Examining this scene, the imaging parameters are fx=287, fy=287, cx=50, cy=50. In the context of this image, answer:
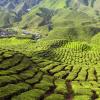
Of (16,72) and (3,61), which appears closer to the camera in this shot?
(16,72)

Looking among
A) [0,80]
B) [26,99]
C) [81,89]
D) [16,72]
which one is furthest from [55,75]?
[26,99]

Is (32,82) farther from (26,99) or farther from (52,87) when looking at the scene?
(26,99)

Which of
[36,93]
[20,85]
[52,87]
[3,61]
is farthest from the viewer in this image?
[3,61]

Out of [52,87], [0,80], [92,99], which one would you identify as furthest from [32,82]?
[92,99]

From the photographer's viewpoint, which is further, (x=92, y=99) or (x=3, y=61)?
(x=3, y=61)

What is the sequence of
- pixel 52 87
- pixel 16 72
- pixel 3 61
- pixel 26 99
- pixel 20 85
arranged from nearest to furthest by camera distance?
pixel 26 99
pixel 20 85
pixel 52 87
pixel 16 72
pixel 3 61

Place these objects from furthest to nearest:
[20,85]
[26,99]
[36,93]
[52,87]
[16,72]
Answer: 1. [16,72]
2. [52,87]
3. [20,85]
4. [36,93]
5. [26,99]

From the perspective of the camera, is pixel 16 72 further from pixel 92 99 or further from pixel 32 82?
pixel 92 99

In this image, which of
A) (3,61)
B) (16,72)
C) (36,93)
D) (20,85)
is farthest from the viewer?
(3,61)
